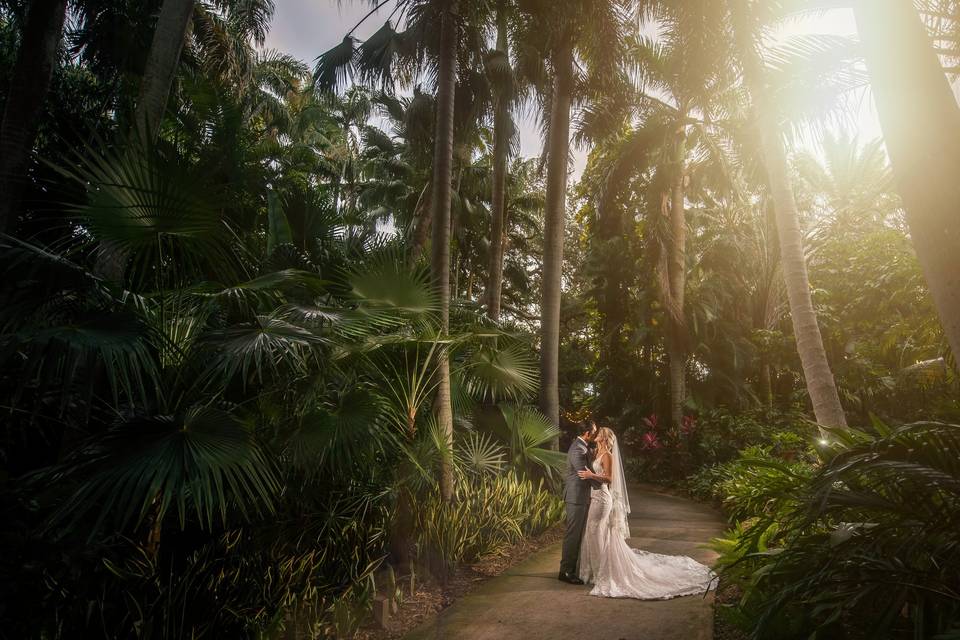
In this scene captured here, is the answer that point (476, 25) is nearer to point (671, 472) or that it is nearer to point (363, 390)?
point (363, 390)

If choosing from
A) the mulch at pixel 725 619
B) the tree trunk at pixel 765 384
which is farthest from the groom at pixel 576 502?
the tree trunk at pixel 765 384

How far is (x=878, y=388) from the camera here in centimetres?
1494

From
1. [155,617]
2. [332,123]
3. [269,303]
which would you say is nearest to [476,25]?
[269,303]

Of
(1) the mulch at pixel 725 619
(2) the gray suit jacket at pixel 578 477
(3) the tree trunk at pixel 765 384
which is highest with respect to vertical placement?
(3) the tree trunk at pixel 765 384

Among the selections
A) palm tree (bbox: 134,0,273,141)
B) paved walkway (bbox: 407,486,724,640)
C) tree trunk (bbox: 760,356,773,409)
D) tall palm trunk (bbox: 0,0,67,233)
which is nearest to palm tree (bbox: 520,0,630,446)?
paved walkway (bbox: 407,486,724,640)

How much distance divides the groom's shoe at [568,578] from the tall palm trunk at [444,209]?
161 cm

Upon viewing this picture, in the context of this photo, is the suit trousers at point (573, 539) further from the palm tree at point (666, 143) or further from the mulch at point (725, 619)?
the palm tree at point (666, 143)

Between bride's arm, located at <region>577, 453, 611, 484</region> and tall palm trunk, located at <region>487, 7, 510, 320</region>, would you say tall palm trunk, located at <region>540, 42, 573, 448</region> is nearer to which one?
tall palm trunk, located at <region>487, 7, 510, 320</region>

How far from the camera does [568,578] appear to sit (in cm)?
599

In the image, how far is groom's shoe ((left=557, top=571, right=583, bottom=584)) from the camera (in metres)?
5.94

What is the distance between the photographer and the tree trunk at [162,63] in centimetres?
588

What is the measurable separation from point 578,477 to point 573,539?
0.69m

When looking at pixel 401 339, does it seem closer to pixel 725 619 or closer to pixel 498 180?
pixel 725 619

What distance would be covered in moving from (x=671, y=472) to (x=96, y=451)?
1426 centimetres
